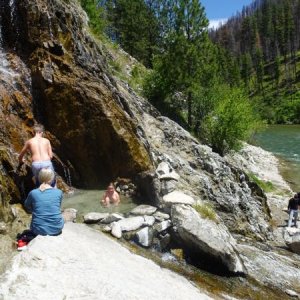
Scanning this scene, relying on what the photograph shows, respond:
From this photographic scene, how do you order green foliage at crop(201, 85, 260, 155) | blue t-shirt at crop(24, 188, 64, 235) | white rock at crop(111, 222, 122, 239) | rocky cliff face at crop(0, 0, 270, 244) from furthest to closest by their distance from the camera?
green foliage at crop(201, 85, 260, 155) → rocky cliff face at crop(0, 0, 270, 244) → white rock at crop(111, 222, 122, 239) → blue t-shirt at crop(24, 188, 64, 235)

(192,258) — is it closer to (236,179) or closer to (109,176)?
(109,176)

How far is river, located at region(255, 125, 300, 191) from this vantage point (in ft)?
136

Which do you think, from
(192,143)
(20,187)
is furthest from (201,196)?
(20,187)

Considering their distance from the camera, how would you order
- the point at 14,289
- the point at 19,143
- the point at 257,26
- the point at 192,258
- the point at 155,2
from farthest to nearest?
the point at 257,26 < the point at 155,2 < the point at 19,143 < the point at 192,258 < the point at 14,289

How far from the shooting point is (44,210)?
9125 millimetres

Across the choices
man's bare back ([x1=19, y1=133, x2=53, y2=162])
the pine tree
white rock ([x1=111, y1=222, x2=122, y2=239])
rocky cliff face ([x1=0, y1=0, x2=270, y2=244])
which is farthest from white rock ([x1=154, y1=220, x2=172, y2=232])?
the pine tree

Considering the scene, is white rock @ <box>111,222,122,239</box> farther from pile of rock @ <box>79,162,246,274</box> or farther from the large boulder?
the large boulder

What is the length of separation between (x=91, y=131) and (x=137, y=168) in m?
2.47

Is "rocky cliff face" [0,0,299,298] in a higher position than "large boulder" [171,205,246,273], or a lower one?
higher

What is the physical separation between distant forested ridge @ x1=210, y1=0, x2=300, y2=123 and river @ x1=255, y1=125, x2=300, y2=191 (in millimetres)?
27827

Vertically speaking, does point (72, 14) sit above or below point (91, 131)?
above

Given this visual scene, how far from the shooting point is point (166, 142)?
80.2 ft

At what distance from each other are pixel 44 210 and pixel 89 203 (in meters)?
5.71

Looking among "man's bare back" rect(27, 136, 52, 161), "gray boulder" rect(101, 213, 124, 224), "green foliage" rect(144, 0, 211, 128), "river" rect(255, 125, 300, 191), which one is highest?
"green foliage" rect(144, 0, 211, 128)
